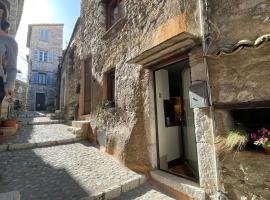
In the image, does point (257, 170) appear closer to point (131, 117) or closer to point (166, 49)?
point (166, 49)

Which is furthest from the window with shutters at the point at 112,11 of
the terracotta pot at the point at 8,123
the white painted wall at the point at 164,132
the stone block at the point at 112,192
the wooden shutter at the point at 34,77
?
the wooden shutter at the point at 34,77

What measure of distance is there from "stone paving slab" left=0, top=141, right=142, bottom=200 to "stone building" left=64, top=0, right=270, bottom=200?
1.59 feet

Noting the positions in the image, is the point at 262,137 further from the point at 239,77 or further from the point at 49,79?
the point at 49,79

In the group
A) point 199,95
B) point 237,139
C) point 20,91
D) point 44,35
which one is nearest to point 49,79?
point 20,91

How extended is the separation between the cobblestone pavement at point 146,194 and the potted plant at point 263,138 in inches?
73.9

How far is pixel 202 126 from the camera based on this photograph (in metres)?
3.06

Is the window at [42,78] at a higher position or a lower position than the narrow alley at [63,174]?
higher

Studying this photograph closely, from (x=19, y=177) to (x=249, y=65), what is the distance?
4582mm

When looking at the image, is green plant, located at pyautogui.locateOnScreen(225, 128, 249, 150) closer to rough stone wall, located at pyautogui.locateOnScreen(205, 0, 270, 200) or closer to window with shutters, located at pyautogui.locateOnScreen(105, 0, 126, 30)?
rough stone wall, located at pyautogui.locateOnScreen(205, 0, 270, 200)

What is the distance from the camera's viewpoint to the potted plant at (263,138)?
2.26m

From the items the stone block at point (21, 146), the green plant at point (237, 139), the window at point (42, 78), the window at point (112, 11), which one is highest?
the window at point (42, 78)

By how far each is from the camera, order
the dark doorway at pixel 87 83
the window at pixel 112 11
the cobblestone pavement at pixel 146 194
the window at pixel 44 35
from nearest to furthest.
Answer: the cobblestone pavement at pixel 146 194, the window at pixel 112 11, the dark doorway at pixel 87 83, the window at pixel 44 35

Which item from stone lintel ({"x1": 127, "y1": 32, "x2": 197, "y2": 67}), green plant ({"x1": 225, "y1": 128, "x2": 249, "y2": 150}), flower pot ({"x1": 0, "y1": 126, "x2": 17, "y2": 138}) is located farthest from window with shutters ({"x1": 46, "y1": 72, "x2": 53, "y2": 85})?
green plant ({"x1": 225, "y1": 128, "x2": 249, "y2": 150})

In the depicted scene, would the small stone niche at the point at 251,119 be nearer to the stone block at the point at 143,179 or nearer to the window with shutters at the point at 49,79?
the stone block at the point at 143,179
